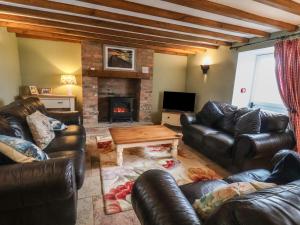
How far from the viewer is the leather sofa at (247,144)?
2261 millimetres

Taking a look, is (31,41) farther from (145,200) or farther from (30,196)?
(145,200)

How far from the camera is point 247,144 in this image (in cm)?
225

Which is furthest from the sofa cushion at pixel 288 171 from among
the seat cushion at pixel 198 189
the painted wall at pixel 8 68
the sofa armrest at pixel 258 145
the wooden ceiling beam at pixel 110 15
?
the painted wall at pixel 8 68

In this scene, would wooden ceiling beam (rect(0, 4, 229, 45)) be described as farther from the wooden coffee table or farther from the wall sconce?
the wooden coffee table

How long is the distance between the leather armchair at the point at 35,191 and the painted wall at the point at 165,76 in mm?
4424

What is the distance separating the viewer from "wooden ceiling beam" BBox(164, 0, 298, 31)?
2.04 metres

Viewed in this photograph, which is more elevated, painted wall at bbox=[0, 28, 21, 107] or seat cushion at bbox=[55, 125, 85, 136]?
painted wall at bbox=[0, 28, 21, 107]

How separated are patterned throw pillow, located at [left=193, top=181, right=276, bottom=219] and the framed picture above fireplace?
4266mm

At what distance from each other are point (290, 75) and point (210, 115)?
1.35 meters

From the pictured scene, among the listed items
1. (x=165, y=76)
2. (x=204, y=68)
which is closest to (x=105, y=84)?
(x=165, y=76)

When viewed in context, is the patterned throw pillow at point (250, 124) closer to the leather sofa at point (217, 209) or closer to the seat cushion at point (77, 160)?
the leather sofa at point (217, 209)

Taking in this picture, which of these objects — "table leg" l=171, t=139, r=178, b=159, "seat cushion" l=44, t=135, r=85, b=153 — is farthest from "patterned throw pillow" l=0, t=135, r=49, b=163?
"table leg" l=171, t=139, r=178, b=159

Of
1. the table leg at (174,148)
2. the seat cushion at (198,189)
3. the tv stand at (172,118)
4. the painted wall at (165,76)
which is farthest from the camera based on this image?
the painted wall at (165,76)

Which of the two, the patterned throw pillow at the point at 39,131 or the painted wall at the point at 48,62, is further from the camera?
the painted wall at the point at 48,62
